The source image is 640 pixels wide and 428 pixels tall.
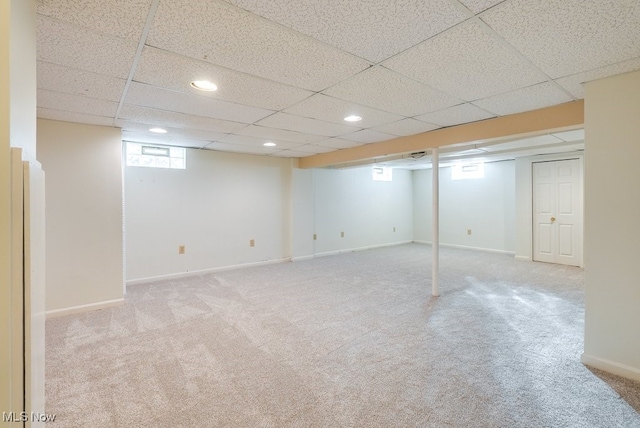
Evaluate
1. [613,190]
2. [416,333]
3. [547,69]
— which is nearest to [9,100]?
[547,69]

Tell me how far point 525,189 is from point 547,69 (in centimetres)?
496

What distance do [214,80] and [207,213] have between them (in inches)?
132

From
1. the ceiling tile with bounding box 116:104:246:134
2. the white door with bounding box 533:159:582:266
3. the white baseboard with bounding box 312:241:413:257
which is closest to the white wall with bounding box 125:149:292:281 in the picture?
the white baseboard with bounding box 312:241:413:257

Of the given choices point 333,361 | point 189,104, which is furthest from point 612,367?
point 189,104

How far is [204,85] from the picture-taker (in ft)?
7.20

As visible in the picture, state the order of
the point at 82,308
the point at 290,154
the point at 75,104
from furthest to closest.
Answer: the point at 290,154
the point at 82,308
the point at 75,104

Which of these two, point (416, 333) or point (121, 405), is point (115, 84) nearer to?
point (121, 405)

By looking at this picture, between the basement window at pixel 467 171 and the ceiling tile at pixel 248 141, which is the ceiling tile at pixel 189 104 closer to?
the ceiling tile at pixel 248 141

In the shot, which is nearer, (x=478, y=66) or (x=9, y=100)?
(x=9, y=100)

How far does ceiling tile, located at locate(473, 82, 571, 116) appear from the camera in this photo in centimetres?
231

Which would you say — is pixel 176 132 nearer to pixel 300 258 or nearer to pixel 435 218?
pixel 300 258

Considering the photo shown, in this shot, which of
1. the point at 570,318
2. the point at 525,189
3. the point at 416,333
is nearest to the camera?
the point at 416,333

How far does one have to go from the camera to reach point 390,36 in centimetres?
153

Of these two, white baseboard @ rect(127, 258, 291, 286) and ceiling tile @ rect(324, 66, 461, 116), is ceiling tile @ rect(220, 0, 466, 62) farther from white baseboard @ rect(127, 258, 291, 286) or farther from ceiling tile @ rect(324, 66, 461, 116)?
white baseboard @ rect(127, 258, 291, 286)
